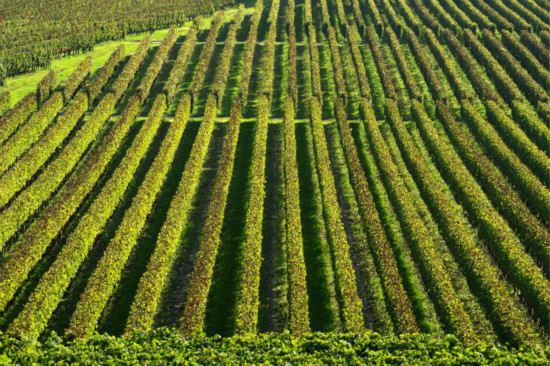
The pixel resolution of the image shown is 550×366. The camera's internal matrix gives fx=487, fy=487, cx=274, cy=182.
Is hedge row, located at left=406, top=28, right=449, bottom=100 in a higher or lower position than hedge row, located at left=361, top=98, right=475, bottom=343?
higher

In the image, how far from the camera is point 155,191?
45781 mm

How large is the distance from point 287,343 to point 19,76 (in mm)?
71742

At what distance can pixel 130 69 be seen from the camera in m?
75.1

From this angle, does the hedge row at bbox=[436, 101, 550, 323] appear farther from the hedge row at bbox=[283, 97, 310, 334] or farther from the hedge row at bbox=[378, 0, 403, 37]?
the hedge row at bbox=[378, 0, 403, 37]

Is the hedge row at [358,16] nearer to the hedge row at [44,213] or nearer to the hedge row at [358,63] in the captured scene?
the hedge row at [358,63]

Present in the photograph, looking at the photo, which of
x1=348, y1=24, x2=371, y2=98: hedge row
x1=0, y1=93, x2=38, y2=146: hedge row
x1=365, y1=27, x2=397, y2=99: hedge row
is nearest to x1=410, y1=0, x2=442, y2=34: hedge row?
x1=365, y1=27, x2=397, y2=99: hedge row

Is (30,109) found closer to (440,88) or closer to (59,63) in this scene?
(59,63)

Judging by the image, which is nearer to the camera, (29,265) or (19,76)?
(29,265)

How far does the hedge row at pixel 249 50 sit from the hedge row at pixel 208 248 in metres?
14.9

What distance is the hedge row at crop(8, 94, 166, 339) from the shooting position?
31391mm

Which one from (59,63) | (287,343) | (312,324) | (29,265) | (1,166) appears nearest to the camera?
(287,343)

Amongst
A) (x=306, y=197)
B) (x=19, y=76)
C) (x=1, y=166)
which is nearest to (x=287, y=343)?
(x=306, y=197)

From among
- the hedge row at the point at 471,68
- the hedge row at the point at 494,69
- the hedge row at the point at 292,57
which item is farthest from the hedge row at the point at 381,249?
the hedge row at the point at 494,69

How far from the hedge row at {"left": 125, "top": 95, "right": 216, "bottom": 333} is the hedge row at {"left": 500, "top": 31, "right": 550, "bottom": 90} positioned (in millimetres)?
48739
